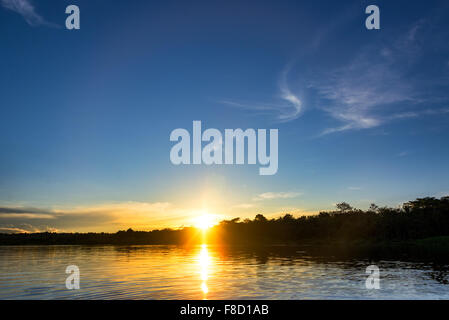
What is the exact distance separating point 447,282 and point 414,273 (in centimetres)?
953

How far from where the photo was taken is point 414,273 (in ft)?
156
